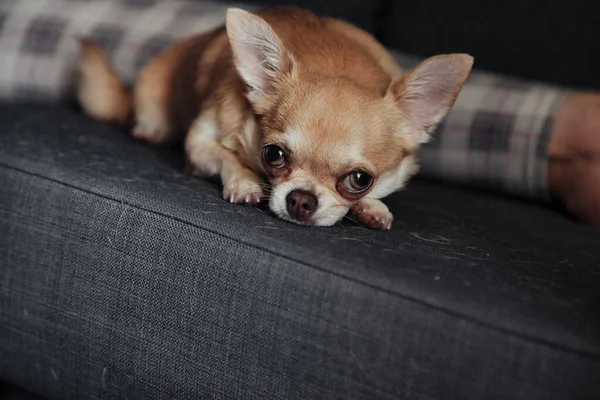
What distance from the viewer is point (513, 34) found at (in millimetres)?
1938

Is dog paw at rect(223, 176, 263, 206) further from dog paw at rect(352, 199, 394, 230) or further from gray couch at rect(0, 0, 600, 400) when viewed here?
dog paw at rect(352, 199, 394, 230)

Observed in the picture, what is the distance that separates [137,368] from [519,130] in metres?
1.06

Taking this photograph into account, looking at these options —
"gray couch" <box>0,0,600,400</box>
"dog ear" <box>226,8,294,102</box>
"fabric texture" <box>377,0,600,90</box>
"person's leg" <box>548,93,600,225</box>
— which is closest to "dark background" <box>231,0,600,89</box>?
"fabric texture" <box>377,0,600,90</box>

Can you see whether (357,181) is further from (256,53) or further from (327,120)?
(256,53)

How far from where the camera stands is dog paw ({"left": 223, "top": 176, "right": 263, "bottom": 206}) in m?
1.37

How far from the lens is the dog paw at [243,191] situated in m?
1.37

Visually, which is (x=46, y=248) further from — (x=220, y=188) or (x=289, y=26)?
(x=289, y=26)

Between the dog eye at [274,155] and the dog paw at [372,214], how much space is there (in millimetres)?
156

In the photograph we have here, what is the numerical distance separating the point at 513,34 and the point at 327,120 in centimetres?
81

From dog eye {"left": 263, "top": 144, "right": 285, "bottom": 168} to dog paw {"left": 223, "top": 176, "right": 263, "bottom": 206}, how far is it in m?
0.05

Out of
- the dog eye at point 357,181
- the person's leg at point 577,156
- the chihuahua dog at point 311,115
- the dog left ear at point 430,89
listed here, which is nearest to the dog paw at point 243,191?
the chihuahua dog at point 311,115

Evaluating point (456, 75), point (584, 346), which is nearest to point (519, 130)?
point (456, 75)

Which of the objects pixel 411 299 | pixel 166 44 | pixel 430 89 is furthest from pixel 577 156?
pixel 166 44

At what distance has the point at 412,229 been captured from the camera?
4.49 feet
